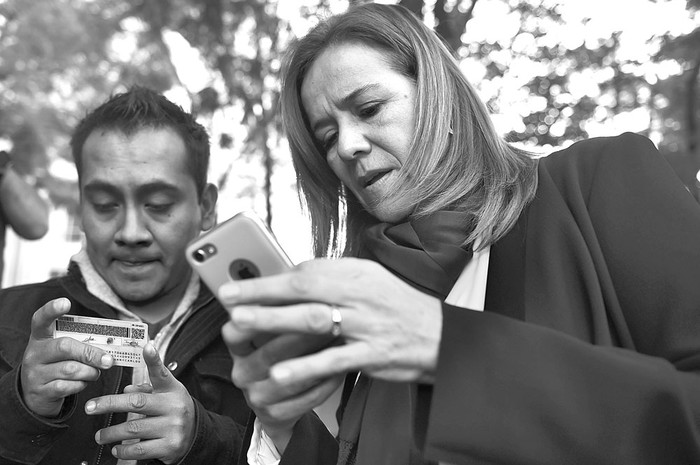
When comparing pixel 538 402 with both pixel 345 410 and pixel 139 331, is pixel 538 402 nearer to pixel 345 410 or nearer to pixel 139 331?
pixel 345 410

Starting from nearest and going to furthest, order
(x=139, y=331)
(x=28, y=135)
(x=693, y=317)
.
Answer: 1. (x=693, y=317)
2. (x=139, y=331)
3. (x=28, y=135)

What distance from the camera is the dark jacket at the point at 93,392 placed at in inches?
88.7

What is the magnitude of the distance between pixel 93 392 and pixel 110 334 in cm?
58

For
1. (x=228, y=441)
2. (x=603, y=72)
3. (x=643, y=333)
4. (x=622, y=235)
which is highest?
(x=603, y=72)

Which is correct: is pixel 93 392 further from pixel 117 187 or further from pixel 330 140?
pixel 330 140

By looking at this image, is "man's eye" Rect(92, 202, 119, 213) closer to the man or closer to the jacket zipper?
the man

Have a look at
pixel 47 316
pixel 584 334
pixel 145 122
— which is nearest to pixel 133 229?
pixel 145 122

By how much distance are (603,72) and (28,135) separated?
9.72 meters

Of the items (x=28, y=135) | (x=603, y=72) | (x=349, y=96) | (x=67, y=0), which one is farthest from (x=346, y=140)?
(x=28, y=135)

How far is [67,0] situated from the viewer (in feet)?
32.8

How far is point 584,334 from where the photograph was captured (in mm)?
1673

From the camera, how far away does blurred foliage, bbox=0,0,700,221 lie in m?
4.76

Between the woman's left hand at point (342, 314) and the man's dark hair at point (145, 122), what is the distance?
1.92 metres

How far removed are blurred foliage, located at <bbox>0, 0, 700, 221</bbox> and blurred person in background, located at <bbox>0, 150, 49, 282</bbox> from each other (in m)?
0.65
